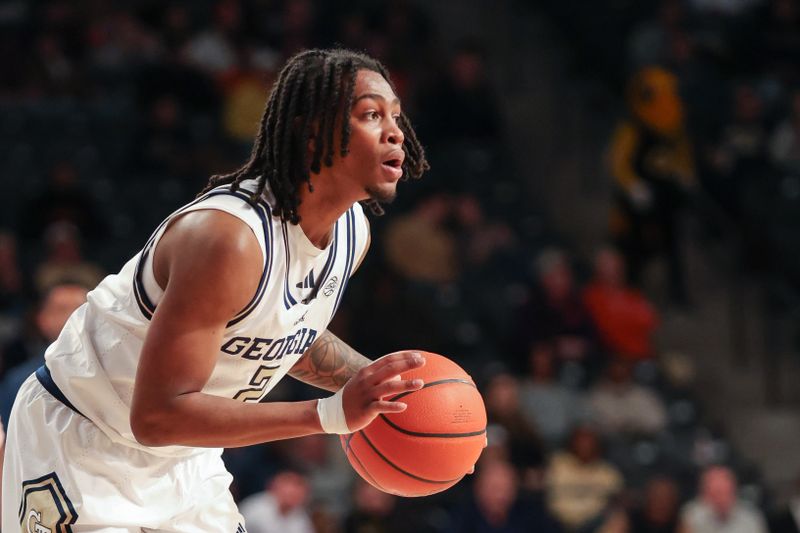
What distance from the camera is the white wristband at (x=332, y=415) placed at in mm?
2949

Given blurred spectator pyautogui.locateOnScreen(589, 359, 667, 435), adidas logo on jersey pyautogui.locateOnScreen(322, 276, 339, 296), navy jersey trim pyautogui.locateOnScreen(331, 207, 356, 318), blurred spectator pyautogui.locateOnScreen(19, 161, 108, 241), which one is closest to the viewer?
adidas logo on jersey pyautogui.locateOnScreen(322, 276, 339, 296)

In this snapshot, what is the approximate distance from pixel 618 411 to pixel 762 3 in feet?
15.9

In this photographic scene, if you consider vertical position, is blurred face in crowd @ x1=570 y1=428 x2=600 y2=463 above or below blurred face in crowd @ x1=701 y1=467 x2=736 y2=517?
above

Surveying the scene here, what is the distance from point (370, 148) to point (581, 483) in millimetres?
5715

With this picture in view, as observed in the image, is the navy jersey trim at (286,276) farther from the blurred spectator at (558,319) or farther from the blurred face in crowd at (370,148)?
the blurred spectator at (558,319)

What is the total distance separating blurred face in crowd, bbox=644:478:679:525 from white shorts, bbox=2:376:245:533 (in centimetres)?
521

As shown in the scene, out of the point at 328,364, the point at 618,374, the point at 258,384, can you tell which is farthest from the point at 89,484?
the point at 618,374

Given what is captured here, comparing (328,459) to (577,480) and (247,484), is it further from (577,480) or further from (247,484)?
(577,480)

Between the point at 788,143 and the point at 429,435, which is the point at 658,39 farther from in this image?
the point at 429,435

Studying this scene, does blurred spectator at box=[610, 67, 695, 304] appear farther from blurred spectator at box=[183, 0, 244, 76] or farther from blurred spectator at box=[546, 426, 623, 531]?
blurred spectator at box=[183, 0, 244, 76]

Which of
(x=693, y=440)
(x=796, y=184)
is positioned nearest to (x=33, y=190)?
(x=693, y=440)

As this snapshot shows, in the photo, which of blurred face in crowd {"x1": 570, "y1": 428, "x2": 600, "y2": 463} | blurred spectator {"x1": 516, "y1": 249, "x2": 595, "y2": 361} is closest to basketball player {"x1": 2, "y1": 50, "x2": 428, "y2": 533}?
blurred face in crowd {"x1": 570, "y1": 428, "x2": 600, "y2": 463}

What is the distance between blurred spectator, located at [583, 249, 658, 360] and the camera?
32.2 feet

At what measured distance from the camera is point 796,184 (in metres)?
10.4
